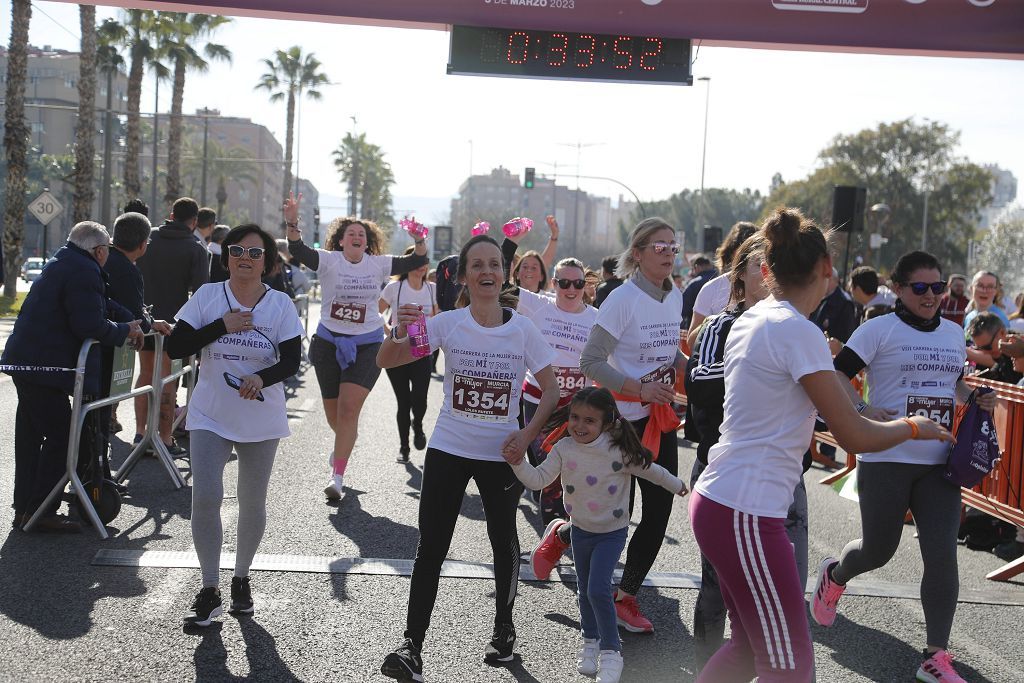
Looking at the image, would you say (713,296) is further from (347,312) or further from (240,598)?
(240,598)

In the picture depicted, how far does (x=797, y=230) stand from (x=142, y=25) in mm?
37725

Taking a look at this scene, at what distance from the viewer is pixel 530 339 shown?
4953mm

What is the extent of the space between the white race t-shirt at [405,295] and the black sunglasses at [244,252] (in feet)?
18.0

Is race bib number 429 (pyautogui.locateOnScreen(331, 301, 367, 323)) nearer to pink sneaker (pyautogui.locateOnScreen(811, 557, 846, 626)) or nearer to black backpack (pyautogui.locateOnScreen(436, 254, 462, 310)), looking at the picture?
black backpack (pyautogui.locateOnScreen(436, 254, 462, 310))

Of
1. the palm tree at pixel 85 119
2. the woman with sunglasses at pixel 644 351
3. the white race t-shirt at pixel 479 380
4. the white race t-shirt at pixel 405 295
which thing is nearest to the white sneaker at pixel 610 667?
the woman with sunglasses at pixel 644 351

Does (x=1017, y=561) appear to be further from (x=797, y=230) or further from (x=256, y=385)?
(x=256, y=385)

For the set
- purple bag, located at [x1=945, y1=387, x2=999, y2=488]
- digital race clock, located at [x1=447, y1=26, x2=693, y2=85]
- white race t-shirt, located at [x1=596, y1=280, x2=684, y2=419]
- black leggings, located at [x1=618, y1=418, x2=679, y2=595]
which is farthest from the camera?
digital race clock, located at [x1=447, y1=26, x2=693, y2=85]

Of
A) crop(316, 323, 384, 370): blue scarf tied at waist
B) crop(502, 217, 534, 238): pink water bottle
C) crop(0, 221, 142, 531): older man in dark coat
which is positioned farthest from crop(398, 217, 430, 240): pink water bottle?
crop(0, 221, 142, 531): older man in dark coat

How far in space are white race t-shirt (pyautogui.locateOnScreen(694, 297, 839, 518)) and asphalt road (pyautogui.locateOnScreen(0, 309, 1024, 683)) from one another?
66.2 inches

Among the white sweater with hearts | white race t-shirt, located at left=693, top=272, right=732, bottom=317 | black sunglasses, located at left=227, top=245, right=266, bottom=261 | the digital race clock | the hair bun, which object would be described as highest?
the digital race clock

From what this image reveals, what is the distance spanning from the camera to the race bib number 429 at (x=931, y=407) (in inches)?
200

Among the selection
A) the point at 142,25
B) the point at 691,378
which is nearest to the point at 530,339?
the point at 691,378

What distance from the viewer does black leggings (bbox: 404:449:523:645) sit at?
467 cm

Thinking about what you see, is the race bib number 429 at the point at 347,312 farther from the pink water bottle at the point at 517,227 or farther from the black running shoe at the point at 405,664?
the black running shoe at the point at 405,664
